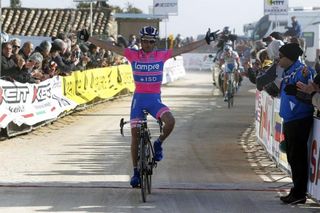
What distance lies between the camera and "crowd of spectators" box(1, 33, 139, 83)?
57.6 feet

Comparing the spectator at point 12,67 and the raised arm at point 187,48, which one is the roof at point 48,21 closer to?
the spectator at point 12,67

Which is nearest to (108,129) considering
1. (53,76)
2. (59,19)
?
(53,76)

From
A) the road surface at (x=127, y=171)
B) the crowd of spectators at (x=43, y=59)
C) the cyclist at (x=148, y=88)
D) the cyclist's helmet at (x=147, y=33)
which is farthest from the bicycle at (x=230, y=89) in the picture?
the cyclist's helmet at (x=147, y=33)

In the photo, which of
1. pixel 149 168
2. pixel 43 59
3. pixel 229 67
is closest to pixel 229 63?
pixel 229 67

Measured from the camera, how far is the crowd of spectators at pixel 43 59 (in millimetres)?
17547

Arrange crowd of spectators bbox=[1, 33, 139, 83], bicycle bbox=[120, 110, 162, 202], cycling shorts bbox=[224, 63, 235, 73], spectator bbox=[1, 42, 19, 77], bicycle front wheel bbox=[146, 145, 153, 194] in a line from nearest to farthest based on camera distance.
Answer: bicycle bbox=[120, 110, 162, 202], bicycle front wheel bbox=[146, 145, 153, 194], spectator bbox=[1, 42, 19, 77], crowd of spectators bbox=[1, 33, 139, 83], cycling shorts bbox=[224, 63, 235, 73]

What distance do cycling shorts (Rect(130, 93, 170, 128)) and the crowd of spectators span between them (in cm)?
590

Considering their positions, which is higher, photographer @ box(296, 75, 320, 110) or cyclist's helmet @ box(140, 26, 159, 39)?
cyclist's helmet @ box(140, 26, 159, 39)

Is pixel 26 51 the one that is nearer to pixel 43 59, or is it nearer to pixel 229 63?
pixel 43 59

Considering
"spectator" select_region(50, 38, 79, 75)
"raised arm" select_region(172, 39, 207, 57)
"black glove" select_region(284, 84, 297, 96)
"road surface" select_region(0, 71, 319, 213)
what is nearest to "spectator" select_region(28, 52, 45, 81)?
"road surface" select_region(0, 71, 319, 213)

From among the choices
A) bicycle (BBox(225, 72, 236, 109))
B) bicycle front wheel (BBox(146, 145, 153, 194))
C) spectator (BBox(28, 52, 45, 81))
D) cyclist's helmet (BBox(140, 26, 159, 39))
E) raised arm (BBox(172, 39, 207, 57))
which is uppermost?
cyclist's helmet (BBox(140, 26, 159, 39))

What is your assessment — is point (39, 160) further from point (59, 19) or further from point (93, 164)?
point (59, 19)

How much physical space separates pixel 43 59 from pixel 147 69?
9181mm

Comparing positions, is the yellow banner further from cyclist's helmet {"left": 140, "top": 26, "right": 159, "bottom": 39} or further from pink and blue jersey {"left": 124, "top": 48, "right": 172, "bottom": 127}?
cyclist's helmet {"left": 140, "top": 26, "right": 159, "bottom": 39}
